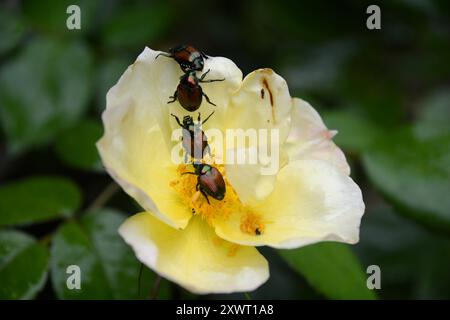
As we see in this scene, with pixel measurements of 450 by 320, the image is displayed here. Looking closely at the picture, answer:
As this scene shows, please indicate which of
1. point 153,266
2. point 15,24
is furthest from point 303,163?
point 15,24

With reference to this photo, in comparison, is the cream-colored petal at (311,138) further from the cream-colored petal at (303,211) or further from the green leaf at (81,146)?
the green leaf at (81,146)

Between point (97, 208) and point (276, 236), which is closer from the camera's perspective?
point (276, 236)

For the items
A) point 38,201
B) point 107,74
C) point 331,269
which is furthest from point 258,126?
point 107,74

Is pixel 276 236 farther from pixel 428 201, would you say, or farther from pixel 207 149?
pixel 428 201

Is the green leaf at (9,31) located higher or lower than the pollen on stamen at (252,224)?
higher

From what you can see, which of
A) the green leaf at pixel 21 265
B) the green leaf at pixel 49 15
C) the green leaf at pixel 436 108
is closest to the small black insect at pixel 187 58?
the green leaf at pixel 21 265
